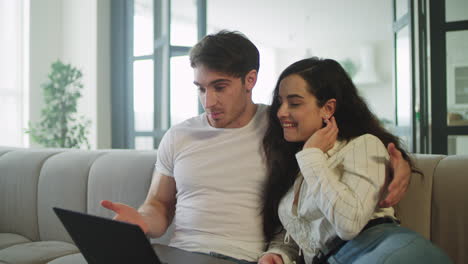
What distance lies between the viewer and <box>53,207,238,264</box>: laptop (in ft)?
2.87

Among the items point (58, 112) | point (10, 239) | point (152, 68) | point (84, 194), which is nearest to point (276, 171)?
point (84, 194)

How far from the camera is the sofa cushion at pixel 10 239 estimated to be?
1.97 meters

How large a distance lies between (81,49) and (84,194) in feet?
9.86

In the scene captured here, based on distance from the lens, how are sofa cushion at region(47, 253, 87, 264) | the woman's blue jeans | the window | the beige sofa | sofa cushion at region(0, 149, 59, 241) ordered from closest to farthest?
1. the woman's blue jeans
2. the beige sofa
3. sofa cushion at region(47, 253, 87, 264)
4. sofa cushion at region(0, 149, 59, 241)
5. the window

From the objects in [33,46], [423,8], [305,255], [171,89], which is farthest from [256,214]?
[33,46]

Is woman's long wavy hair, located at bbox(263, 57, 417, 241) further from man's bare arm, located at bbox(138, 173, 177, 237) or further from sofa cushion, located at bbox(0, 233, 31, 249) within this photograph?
sofa cushion, located at bbox(0, 233, 31, 249)

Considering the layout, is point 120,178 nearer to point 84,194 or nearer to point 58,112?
point 84,194

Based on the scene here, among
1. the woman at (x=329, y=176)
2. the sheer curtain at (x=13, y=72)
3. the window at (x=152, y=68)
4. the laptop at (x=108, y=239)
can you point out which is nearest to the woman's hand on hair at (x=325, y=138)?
the woman at (x=329, y=176)

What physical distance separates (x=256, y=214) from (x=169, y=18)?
8.72 ft

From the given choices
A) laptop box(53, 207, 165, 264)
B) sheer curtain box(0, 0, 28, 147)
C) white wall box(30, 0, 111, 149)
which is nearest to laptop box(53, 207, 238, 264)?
laptop box(53, 207, 165, 264)

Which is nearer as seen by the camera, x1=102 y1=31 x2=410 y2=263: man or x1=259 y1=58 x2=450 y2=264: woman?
x1=259 y1=58 x2=450 y2=264: woman

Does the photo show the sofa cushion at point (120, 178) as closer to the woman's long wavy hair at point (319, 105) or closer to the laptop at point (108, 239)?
the woman's long wavy hair at point (319, 105)

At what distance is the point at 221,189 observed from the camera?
1.42 meters

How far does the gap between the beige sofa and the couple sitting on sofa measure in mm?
241
